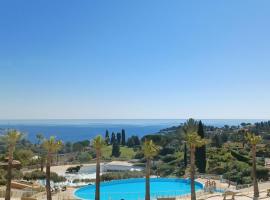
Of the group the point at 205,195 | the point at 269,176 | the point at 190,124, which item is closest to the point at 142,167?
the point at 269,176

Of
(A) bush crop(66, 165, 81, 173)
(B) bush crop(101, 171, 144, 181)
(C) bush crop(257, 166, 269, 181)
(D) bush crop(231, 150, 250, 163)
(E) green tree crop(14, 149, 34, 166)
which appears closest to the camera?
(C) bush crop(257, 166, 269, 181)

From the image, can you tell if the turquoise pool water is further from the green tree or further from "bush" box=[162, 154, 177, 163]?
"bush" box=[162, 154, 177, 163]

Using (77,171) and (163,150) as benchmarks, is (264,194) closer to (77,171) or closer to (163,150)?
(77,171)

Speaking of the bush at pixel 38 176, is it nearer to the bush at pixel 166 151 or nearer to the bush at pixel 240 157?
the bush at pixel 240 157

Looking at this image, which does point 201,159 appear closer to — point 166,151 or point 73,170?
point 73,170

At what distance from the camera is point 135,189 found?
1704 inches

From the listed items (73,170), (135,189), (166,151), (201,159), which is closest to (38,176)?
(73,170)

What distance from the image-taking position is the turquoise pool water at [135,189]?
3812cm

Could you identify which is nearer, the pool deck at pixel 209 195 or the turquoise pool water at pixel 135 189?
the pool deck at pixel 209 195

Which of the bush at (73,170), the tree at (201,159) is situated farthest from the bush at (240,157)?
the bush at (73,170)

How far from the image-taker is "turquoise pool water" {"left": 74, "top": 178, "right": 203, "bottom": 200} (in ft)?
125

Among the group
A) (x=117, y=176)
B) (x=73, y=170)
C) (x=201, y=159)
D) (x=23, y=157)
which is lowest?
(x=73, y=170)

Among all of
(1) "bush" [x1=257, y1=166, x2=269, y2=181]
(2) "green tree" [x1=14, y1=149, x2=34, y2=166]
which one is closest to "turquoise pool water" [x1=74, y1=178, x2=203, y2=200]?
(1) "bush" [x1=257, y1=166, x2=269, y2=181]

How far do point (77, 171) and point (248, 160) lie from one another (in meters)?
27.1
